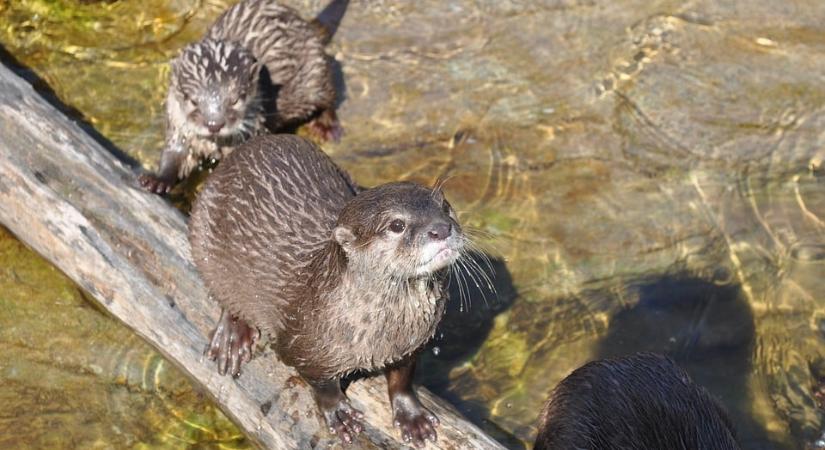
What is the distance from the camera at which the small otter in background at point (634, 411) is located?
9.91 feet

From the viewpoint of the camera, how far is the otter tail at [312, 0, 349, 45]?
204 inches

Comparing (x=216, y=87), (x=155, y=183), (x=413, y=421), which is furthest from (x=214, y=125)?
(x=413, y=421)

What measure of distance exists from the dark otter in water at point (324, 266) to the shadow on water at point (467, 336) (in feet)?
1.37

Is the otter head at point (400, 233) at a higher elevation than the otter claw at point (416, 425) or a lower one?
higher

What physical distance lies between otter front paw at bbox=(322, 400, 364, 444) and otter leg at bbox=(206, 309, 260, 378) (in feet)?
1.18

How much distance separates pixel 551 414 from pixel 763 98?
7.14ft

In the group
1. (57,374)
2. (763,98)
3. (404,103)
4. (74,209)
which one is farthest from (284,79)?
(763,98)

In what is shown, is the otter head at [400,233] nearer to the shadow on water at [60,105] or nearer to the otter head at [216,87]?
the otter head at [216,87]

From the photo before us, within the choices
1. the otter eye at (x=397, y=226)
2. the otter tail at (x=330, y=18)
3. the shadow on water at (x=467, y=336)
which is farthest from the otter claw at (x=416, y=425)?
the otter tail at (x=330, y=18)

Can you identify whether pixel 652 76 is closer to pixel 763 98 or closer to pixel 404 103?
pixel 763 98

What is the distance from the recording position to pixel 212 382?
3.58 m

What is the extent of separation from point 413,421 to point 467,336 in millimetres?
716

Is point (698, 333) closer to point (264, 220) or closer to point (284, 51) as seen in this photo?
point (264, 220)

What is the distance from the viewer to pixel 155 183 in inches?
159
